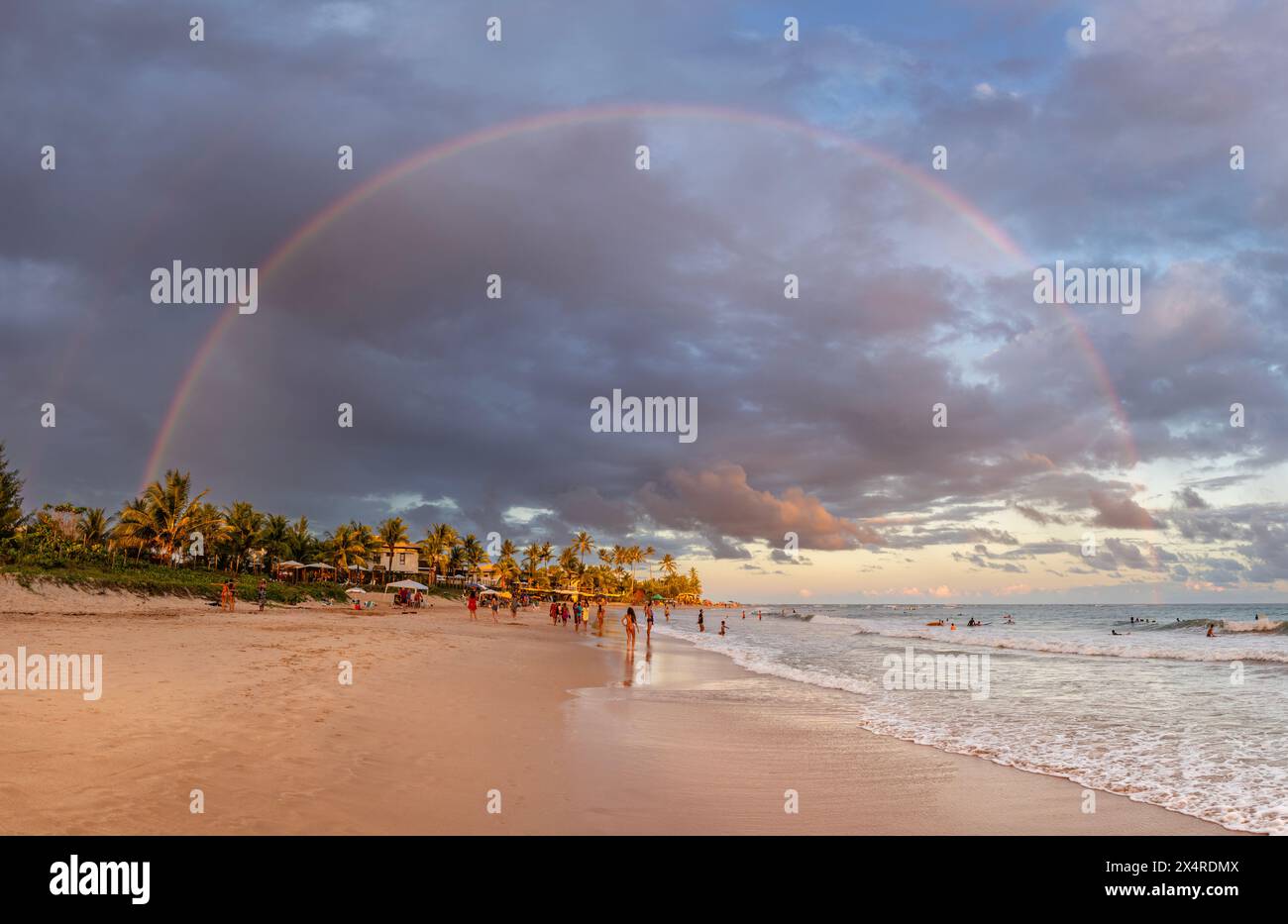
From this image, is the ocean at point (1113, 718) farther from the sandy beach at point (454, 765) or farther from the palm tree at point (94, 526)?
the palm tree at point (94, 526)

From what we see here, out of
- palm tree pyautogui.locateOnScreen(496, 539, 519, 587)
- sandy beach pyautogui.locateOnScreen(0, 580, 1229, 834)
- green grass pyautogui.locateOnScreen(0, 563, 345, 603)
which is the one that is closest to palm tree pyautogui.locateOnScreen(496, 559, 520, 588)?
palm tree pyautogui.locateOnScreen(496, 539, 519, 587)

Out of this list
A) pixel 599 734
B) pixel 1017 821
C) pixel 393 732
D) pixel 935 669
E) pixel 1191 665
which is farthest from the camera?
pixel 1191 665

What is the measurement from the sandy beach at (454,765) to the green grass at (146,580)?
91.7 ft

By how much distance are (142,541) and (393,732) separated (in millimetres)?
72939

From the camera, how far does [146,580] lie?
47969 millimetres

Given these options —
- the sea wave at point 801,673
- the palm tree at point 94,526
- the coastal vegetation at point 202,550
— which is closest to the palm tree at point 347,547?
the coastal vegetation at point 202,550

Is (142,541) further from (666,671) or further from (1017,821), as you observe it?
(1017,821)

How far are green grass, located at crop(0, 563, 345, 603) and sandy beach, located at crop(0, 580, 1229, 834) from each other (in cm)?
2795

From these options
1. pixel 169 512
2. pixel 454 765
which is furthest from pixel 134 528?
pixel 454 765

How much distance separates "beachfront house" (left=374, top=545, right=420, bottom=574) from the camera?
119125 millimetres

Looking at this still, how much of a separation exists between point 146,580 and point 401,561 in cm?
8216
